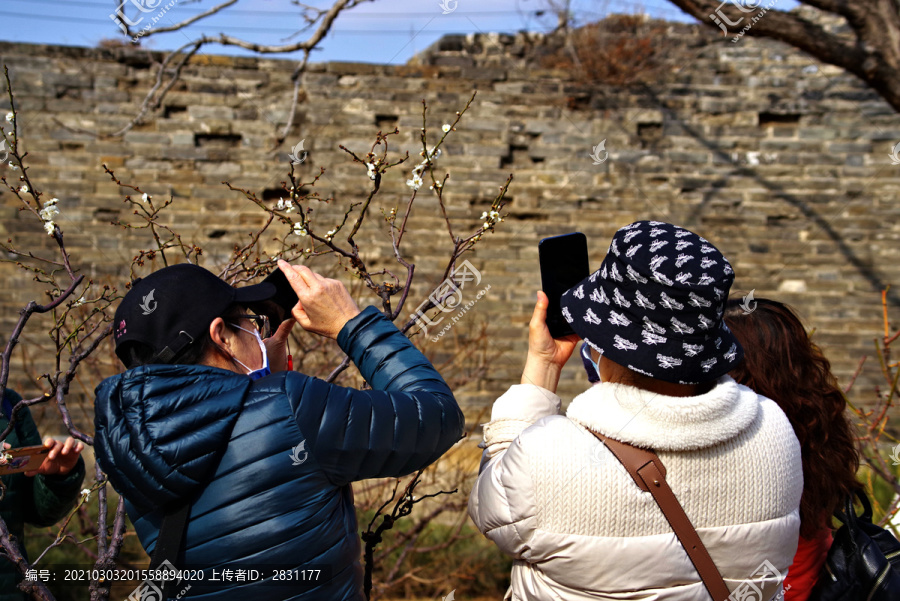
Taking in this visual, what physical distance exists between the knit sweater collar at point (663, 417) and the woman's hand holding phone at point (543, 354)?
280mm

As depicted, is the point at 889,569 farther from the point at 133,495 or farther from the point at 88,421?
the point at 88,421

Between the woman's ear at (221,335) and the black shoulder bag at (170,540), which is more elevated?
the woman's ear at (221,335)

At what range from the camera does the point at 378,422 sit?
1.32m

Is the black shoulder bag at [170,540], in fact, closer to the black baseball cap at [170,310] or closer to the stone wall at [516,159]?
the black baseball cap at [170,310]

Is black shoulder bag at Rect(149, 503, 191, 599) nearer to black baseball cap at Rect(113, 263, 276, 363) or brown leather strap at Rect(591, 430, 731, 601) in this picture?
black baseball cap at Rect(113, 263, 276, 363)

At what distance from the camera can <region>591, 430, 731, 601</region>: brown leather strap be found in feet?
4.15

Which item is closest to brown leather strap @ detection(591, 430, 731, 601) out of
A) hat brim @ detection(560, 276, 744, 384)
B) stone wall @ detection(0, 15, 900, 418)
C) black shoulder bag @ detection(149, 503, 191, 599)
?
hat brim @ detection(560, 276, 744, 384)

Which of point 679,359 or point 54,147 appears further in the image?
point 54,147

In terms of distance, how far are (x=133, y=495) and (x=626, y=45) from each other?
6.74 metres

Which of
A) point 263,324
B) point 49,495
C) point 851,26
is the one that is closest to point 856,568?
point 263,324

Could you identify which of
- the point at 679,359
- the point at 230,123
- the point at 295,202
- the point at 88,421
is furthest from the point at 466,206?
the point at 679,359

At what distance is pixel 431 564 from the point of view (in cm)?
448

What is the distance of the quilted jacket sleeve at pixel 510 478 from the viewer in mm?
1290

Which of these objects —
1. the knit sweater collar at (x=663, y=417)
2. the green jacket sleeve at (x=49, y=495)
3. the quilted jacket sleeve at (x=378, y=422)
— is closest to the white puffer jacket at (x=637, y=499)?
the knit sweater collar at (x=663, y=417)
